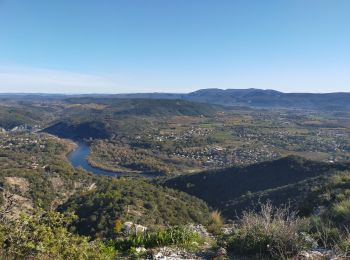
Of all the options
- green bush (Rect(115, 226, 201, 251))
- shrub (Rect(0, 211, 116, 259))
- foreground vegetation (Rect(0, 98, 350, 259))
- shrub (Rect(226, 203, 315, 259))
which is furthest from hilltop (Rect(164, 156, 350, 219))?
shrub (Rect(0, 211, 116, 259))

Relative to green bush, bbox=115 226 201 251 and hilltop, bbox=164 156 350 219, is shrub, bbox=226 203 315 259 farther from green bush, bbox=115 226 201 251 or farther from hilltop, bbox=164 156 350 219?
hilltop, bbox=164 156 350 219

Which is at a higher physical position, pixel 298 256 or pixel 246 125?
pixel 298 256

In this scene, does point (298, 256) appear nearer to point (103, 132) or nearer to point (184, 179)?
point (184, 179)

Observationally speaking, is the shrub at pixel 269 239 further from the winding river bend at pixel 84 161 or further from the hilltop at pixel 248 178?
the winding river bend at pixel 84 161

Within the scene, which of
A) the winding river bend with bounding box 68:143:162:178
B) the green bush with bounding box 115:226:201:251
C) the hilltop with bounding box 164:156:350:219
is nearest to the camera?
the green bush with bounding box 115:226:201:251

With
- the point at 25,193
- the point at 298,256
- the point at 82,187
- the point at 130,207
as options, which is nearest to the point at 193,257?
the point at 298,256

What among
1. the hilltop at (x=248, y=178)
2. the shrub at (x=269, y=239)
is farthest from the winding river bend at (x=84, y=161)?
the shrub at (x=269, y=239)

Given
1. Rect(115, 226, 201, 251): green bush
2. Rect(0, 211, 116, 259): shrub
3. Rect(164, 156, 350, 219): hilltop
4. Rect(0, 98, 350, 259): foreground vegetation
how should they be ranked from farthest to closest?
Rect(164, 156, 350, 219): hilltop
Rect(115, 226, 201, 251): green bush
Rect(0, 98, 350, 259): foreground vegetation
Rect(0, 211, 116, 259): shrub

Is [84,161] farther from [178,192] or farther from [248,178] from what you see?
[178,192]
